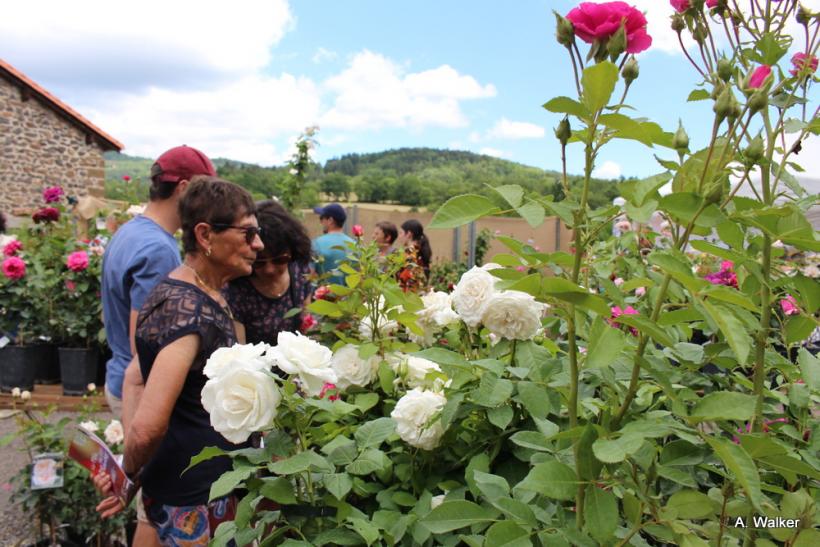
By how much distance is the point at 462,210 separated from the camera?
694 mm

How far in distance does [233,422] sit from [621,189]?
0.61 meters

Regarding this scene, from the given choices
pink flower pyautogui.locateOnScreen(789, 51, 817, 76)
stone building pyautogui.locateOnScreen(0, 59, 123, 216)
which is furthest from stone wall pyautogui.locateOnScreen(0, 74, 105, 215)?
pink flower pyautogui.locateOnScreen(789, 51, 817, 76)

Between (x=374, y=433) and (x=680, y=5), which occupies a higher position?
(x=680, y=5)

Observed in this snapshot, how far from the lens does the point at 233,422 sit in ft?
2.89

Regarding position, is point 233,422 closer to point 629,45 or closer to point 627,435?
point 627,435

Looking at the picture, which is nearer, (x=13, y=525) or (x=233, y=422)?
(x=233, y=422)

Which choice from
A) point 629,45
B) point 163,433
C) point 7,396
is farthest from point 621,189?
point 7,396

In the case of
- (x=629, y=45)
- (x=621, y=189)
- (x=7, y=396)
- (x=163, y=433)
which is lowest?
(x=7, y=396)

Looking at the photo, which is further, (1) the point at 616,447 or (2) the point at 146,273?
(2) the point at 146,273

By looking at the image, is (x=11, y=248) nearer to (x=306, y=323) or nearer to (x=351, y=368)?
(x=306, y=323)

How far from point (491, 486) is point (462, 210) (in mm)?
356

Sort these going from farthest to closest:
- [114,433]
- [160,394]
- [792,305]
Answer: [114,433] → [160,394] → [792,305]

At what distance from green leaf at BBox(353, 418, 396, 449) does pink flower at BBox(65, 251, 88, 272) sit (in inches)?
146

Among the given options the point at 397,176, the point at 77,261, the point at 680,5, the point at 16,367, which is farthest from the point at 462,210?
the point at 397,176
